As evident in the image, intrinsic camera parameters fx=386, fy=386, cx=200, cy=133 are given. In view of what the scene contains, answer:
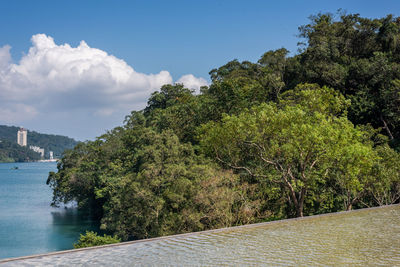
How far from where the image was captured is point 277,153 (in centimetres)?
1460

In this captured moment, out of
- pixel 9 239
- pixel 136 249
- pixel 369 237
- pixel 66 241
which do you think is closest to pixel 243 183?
pixel 369 237

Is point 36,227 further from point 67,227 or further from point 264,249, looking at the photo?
point 264,249

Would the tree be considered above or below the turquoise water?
above

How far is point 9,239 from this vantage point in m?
24.1

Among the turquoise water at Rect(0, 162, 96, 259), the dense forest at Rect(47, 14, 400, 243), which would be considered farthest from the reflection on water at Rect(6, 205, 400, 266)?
the turquoise water at Rect(0, 162, 96, 259)

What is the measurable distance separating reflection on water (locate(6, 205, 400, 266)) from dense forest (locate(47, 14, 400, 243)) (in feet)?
16.8

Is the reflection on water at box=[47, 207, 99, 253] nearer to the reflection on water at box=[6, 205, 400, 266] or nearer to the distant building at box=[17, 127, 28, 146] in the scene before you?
the reflection on water at box=[6, 205, 400, 266]

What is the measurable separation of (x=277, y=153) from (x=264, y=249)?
836 centimetres

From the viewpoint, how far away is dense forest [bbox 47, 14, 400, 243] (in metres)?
14.0

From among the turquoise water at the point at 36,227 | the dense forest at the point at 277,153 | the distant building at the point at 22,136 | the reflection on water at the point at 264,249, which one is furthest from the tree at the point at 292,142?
the distant building at the point at 22,136

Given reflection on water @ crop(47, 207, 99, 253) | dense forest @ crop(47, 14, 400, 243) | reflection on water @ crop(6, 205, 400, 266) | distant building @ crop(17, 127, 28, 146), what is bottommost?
reflection on water @ crop(47, 207, 99, 253)

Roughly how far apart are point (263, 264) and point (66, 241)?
71.2ft

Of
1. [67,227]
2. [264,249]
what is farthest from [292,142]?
[67,227]

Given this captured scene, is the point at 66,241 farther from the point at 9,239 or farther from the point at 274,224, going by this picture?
the point at 274,224
